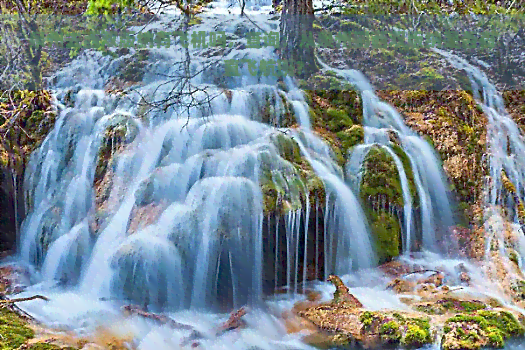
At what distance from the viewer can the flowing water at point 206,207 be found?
388cm

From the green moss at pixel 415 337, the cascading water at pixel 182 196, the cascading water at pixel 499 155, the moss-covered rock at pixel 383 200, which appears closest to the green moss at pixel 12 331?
the cascading water at pixel 182 196

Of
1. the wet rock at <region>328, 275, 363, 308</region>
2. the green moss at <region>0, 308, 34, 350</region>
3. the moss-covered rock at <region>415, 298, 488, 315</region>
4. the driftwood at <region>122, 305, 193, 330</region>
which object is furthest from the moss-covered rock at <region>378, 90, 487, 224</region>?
the green moss at <region>0, 308, 34, 350</region>

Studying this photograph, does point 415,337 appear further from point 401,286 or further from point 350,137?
point 350,137

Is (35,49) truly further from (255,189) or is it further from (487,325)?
(487,325)

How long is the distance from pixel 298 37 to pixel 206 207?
2007 millimetres

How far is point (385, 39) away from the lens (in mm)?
4258

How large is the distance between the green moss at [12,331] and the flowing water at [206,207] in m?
0.20

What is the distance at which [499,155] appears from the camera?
202 inches

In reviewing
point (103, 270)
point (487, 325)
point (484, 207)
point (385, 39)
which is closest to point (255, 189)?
point (103, 270)

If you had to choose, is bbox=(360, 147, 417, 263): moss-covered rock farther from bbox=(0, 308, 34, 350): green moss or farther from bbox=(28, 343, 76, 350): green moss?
bbox=(0, 308, 34, 350): green moss

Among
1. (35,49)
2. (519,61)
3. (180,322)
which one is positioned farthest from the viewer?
(519,61)

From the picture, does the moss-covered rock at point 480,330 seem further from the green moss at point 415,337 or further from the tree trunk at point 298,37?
the tree trunk at point 298,37

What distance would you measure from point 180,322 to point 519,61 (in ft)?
14.4

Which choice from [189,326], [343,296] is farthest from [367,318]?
[189,326]
